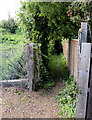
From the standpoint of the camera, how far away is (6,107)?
8.92 ft

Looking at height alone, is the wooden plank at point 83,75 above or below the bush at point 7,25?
below

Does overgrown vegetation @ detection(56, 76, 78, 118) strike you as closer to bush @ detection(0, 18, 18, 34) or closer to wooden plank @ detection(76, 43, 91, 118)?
wooden plank @ detection(76, 43, 91, 118)

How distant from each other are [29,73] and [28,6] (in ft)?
6.71

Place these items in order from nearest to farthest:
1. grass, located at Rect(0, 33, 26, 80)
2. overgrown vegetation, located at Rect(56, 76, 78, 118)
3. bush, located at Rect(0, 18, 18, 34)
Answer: bush, located at Rect(0, 18, 18, 34) < overgrown vegetation, located at Rect(56, 76, 78, 118) < grass, located at Rect(0, 33, 26, 80)

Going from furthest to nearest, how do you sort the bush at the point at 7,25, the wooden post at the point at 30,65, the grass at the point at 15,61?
the grass at the point at 15,61
the wooden post at the point at 30,65
the bush at the point at 7,25

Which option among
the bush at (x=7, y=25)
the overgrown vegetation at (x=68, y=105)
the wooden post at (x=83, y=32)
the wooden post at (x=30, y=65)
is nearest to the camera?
the bush at (x=7, y=25)

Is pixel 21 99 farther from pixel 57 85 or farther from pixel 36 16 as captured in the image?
pixel 36 16

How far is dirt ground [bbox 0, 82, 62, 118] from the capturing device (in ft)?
8.29

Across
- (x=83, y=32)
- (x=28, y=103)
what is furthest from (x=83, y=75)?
(x=28, y=103)

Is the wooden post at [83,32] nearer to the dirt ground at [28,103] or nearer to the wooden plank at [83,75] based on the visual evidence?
the wooden plank at [83,75]

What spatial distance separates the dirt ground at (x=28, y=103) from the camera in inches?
99.4

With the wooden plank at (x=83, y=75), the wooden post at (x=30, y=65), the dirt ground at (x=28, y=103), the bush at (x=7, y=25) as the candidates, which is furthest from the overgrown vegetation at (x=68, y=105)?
the bush at (x=7, y=25)

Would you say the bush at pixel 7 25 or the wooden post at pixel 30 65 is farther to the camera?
the wooden post at pixel 30 65

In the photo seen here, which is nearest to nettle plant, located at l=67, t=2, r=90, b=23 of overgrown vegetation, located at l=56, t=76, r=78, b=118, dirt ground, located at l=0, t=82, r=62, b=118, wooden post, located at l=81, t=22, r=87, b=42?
wooden post, located at l=81, t=22, r=87, b=42
